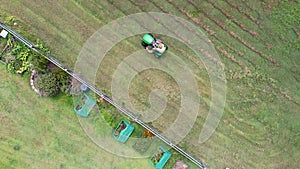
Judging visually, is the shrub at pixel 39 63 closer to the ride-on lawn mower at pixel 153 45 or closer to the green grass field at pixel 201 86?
the green grass field at pixel 201 86

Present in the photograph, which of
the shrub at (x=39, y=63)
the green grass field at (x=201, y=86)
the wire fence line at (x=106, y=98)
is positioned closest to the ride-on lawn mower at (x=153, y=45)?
the green grass field at (x=201, y=86)

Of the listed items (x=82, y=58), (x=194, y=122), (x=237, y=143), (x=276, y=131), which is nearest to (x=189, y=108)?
(x=194, y=122)

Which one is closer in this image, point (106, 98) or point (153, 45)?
point (153, 45)

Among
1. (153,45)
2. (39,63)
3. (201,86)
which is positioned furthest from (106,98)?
(201,86)

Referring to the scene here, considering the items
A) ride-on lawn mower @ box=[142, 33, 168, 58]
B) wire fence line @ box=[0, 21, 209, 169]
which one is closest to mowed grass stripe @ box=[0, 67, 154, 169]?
wire fence line @ box=[0, 21, 209, 169]

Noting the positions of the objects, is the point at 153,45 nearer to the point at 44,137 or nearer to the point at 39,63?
the point at 39,63

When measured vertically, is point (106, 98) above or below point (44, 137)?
above
